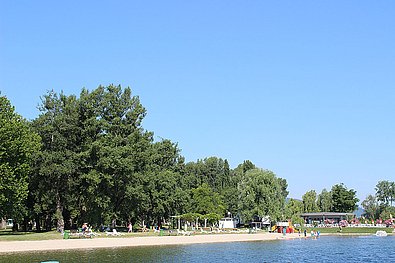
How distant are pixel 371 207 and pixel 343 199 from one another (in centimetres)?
937

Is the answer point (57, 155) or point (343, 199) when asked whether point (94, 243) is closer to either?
point (57, 155)

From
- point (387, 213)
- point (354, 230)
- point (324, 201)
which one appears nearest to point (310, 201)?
point (324, 201)

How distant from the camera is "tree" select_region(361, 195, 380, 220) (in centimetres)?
14662

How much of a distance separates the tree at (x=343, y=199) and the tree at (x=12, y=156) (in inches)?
4317

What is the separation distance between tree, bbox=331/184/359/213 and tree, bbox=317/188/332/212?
2826mm

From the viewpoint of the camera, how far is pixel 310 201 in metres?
162

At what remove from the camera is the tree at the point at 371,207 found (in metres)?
147

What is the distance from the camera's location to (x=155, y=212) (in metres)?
86.4

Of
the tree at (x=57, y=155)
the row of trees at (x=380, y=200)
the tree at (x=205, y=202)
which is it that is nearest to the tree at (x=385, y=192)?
the row of trees at (x=380, y=200)

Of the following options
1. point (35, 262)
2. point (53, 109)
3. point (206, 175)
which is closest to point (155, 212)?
point (53, 109)

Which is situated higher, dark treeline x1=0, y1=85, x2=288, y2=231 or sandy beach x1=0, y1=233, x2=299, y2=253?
dark treeline x1=0, y1=85, x2=288, y2=231

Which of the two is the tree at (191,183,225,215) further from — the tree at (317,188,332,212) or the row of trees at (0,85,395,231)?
the tree at (317,188,332,212)

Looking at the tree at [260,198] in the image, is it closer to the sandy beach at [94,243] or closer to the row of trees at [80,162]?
the row of trees at [80,162]

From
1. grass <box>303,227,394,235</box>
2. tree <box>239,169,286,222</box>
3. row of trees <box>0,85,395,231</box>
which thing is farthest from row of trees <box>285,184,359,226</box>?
row of trees <box>0,85,395,231</box>
